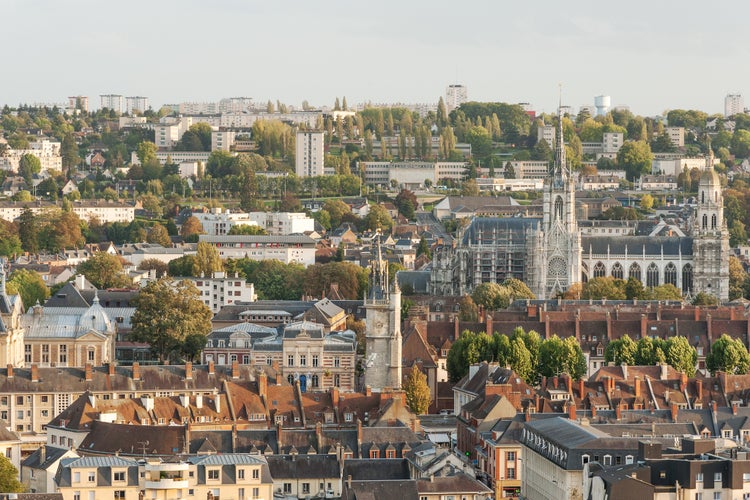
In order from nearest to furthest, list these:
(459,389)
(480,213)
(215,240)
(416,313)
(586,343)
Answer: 1. (459,389)
2. (586,343)
3. (416,313)
4. (215,240)
5. (480,213)

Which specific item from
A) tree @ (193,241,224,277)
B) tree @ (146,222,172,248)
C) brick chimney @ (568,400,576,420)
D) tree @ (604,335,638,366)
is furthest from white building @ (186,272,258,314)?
brick chimney @ (568,400,576,420)

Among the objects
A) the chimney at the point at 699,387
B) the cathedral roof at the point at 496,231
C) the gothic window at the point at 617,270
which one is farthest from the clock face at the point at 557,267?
the chimney at the point at 699,387

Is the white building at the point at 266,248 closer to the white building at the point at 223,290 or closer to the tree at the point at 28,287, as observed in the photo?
the white building at the point at 223,290

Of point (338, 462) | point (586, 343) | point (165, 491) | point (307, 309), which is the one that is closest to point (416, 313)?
point (307, 309)

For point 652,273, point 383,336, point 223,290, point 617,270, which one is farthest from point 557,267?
point 383,336

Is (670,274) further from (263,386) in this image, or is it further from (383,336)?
(263,386)

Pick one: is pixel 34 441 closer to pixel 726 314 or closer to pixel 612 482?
pixel 612 482
